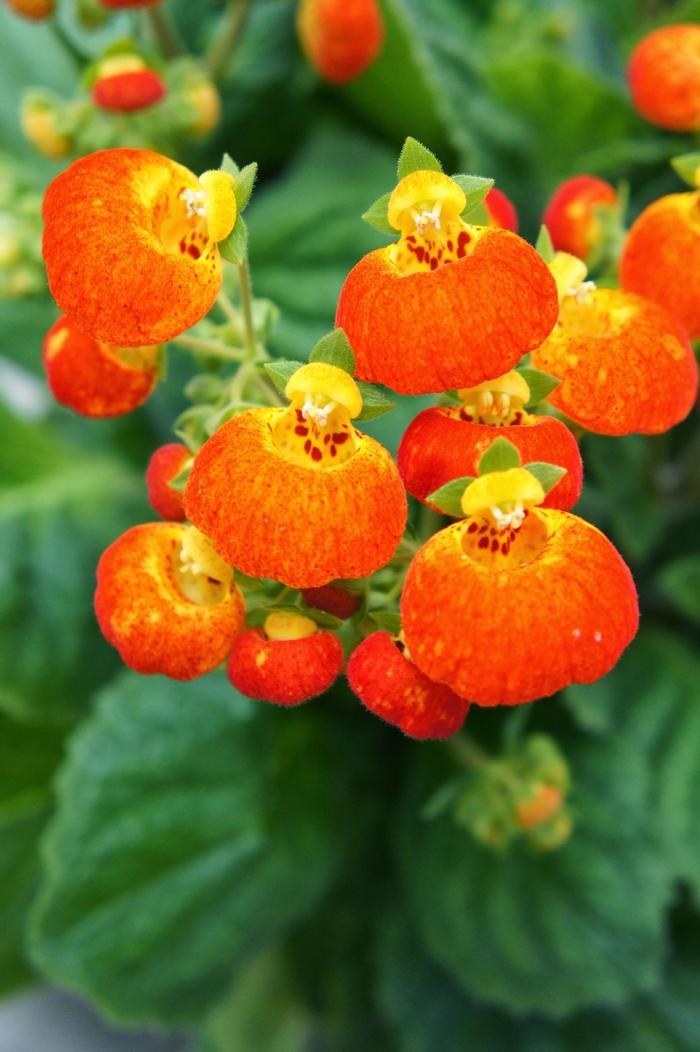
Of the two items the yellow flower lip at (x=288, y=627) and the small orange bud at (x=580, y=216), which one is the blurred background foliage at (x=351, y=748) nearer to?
the small orange bud at (x=580, y=216)

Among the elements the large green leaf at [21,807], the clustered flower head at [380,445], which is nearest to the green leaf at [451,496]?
the clustered flower head at [380,445]

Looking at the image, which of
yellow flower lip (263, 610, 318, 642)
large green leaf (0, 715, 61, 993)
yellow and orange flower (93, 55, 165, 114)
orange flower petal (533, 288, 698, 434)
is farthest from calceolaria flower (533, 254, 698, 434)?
large green leaf (0, 715, 61, 993)

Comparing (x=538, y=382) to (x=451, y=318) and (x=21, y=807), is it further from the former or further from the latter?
(x=21, y=807)

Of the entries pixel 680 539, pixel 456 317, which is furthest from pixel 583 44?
pixel 456 317

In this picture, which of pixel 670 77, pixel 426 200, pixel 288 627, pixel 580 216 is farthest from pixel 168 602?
pixel 670 77

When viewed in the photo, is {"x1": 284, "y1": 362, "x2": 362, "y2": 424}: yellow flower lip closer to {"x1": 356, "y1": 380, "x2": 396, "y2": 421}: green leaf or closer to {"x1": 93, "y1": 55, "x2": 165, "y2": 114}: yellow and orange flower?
{"x1": 356, "y1": 380, "x2": 396, "y2": 421}: green leaf
